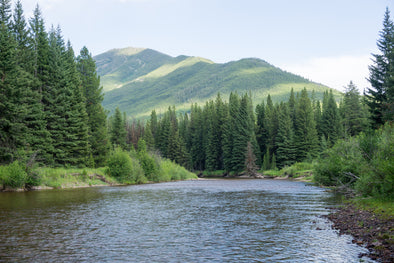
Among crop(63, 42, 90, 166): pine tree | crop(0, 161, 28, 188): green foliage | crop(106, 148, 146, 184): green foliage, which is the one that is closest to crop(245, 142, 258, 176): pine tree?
crop(106, 148, 146, 184): green foliage

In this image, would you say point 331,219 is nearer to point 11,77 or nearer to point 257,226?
point 257,226

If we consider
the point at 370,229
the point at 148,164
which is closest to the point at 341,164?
the point at 370,229

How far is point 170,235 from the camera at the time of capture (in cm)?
1544

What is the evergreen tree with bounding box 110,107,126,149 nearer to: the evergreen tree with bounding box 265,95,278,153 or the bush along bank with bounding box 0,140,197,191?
the bush along bank with bounding box 0,140,197,191

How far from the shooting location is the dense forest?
32878mm

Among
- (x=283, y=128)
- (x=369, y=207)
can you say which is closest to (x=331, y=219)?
(x=369, y=207)

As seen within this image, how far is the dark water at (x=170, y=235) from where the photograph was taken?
1178 cm

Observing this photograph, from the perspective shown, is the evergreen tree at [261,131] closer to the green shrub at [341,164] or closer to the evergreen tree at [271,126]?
the evergreen tree at [271,126]

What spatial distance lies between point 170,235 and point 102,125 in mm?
54322

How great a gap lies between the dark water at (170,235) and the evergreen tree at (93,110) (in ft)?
129

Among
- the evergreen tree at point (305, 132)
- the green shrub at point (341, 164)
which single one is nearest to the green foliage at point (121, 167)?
the green shrub at point (341, 164)

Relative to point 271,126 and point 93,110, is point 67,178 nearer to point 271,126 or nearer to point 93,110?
point 93,110

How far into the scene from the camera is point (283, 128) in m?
96.9

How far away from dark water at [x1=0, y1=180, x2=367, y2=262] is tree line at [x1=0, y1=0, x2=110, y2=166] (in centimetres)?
1851
